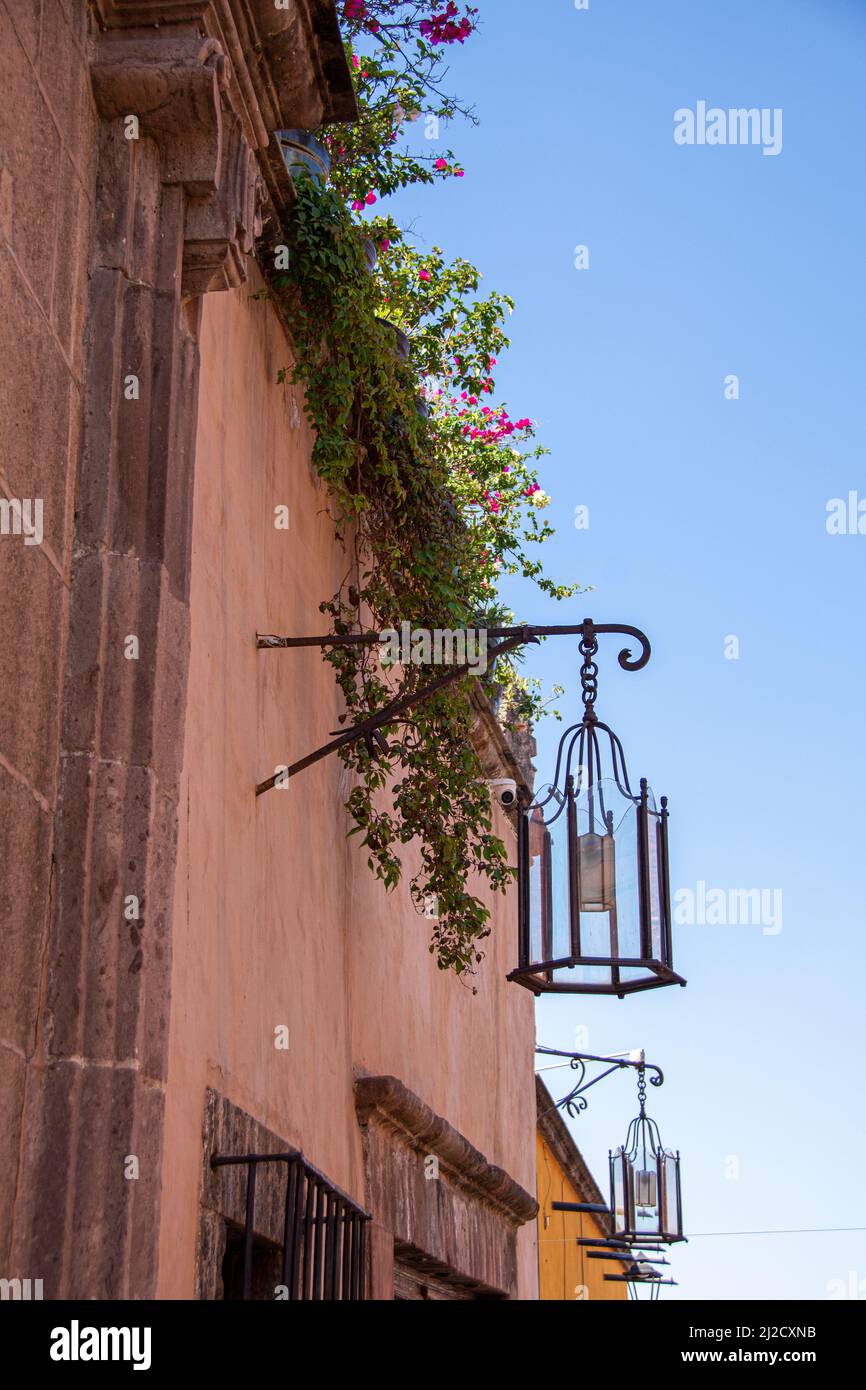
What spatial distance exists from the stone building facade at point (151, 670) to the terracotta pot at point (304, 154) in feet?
0.85

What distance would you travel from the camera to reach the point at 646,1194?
36.6ft

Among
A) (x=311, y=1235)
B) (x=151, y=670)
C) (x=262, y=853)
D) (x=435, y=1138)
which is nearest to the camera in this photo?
(x=151, y=670)

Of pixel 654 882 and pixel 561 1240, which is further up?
pixel 654 882

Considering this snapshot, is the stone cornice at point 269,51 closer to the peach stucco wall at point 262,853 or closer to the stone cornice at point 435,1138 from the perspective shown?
the peach stucco wall at point 262,853

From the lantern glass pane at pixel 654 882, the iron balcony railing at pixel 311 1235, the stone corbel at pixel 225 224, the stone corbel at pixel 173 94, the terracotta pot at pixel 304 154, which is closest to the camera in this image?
the stone corbel at pixel 173 94

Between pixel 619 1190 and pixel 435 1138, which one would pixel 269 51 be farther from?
pixel 619 1190

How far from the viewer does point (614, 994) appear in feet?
16.9

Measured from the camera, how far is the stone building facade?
2930 mm

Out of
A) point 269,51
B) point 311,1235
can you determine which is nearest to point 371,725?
point 311,1235

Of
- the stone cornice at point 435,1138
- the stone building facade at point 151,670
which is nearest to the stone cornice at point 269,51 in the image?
the stone building facade at point 151,670

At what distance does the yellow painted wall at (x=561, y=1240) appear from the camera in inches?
510

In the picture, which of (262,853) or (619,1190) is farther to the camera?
(619,1190)

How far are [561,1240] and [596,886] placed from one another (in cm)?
977

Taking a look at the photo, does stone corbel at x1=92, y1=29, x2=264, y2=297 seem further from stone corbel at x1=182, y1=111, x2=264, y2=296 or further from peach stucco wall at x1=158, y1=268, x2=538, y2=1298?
peach stucco wall at x1=158, y1=268, x2=538, y2=1298
